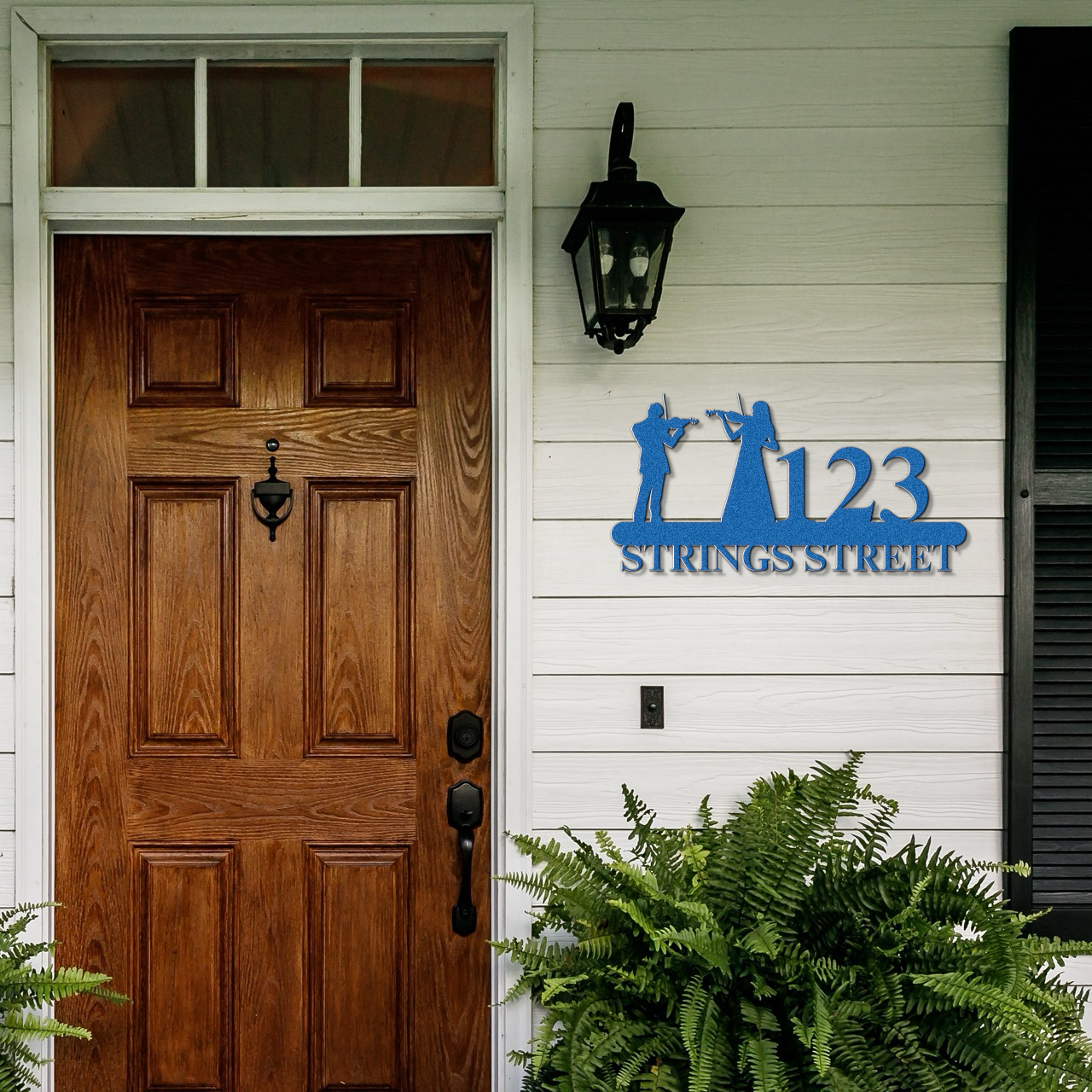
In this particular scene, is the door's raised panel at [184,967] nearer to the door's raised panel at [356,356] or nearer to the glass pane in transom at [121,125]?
the door's raised panel at [356,356]

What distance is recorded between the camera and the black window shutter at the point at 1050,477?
1.97 meters

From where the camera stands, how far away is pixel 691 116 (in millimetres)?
1987

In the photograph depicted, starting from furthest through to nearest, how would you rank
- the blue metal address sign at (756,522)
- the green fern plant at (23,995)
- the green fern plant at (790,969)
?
the blue metal address sign at (756,522)
the green fern plant at (23,995)
the green fern plant at (790,969)

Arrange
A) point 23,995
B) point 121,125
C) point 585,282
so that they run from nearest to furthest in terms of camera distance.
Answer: point 23,995
point 585,282
point 121,125

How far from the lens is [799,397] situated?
2.00 meters

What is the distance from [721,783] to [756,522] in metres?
0.54

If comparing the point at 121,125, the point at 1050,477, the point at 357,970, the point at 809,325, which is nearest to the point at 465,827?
the point at 357,970

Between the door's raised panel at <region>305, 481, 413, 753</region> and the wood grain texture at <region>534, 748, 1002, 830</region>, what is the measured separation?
353 mm

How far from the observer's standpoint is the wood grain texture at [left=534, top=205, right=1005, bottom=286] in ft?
6.55

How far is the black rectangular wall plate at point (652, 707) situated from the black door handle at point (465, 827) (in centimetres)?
39

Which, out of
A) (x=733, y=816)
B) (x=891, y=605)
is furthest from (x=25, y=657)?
(x=891, y=605)

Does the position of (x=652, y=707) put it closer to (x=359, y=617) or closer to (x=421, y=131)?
(x=359, y=617)

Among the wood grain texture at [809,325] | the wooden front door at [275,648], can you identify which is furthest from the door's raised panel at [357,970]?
the wood grain texture at [809,325]

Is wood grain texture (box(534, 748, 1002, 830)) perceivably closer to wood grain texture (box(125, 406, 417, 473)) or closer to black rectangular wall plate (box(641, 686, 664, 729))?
black rectangular wall plate (box(641, 686, 664, 729))
